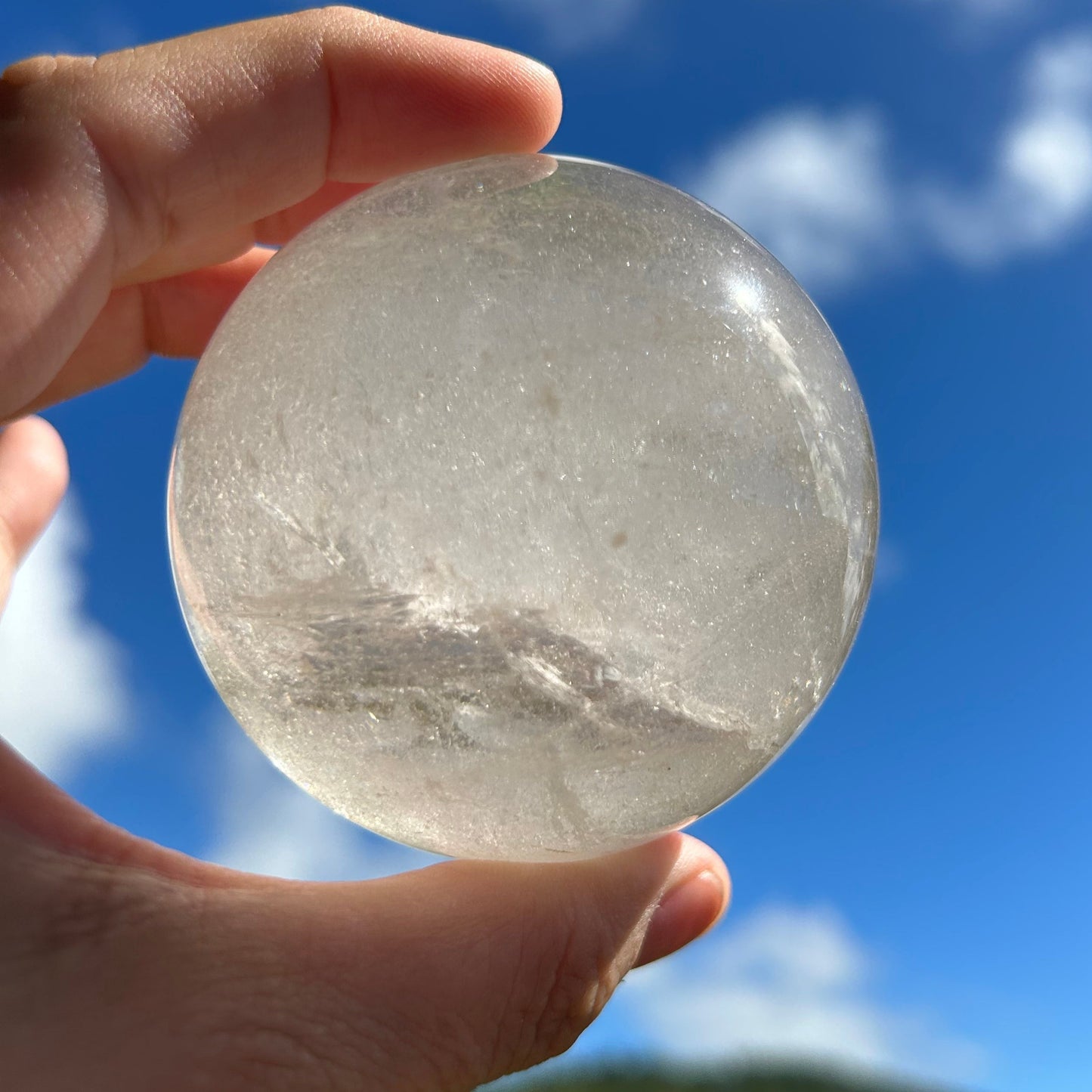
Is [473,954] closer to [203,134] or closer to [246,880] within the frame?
[246,880]

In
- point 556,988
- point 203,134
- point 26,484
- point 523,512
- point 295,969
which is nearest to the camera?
point 523,512

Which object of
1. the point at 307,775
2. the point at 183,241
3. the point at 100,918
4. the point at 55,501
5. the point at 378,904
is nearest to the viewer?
the point at 100,918

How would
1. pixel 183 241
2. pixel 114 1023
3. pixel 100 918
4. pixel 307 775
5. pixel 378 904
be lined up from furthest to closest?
pixel 183 241 < pixel 307 775 < pixel 378 904 < pixel 100 918 < pixel 114 1023

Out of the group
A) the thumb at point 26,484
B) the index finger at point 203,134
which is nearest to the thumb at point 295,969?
the index finger at point 203,134

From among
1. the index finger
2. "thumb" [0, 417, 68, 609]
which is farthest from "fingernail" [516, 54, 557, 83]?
"thumb" [0, 417, 68, 609]

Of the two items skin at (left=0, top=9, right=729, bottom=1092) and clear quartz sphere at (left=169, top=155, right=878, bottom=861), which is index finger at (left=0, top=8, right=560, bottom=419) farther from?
clear quartz sphere at (left=169, top=155, right=878, bottom=861)

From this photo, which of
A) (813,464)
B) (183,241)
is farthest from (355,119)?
(813,464)

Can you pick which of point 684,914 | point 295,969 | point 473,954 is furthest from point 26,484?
point 684,914

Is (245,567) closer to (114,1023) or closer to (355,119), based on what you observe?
(114,1023)

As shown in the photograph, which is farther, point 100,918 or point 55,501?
point 55,501
